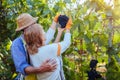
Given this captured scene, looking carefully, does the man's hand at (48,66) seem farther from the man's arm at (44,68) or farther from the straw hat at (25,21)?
the straw hat at (25,21)

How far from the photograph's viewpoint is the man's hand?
277 centimetres

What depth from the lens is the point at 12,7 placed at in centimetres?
489

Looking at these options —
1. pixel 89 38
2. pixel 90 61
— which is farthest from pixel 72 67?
pixel 89 38

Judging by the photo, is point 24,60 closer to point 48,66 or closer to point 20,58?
point 20,58

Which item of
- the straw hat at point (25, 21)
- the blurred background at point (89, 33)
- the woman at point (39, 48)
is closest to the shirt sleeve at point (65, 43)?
the woman at point (39, 48)

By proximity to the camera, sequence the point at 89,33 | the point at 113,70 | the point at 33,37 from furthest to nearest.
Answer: the point at 113,70, the point at 89,33, the point at 33,37

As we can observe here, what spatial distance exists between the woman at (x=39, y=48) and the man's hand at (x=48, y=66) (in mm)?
31

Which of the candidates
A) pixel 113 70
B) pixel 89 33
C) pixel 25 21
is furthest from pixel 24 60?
pixel 113 70

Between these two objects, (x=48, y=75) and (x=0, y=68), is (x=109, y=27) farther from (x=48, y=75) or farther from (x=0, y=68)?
(x=0, y=68)

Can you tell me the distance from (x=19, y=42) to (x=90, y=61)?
131 centimetres

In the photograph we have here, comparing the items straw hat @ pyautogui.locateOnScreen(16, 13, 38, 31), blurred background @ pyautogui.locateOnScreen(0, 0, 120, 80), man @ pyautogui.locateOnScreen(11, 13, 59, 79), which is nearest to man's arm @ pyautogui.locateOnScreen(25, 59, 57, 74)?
man @ pyautogui.locateOnScreen(11, 13, 59, 79)

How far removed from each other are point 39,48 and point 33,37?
0.34 feet

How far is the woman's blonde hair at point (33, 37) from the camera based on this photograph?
2719mm

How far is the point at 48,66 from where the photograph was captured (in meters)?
2.78
